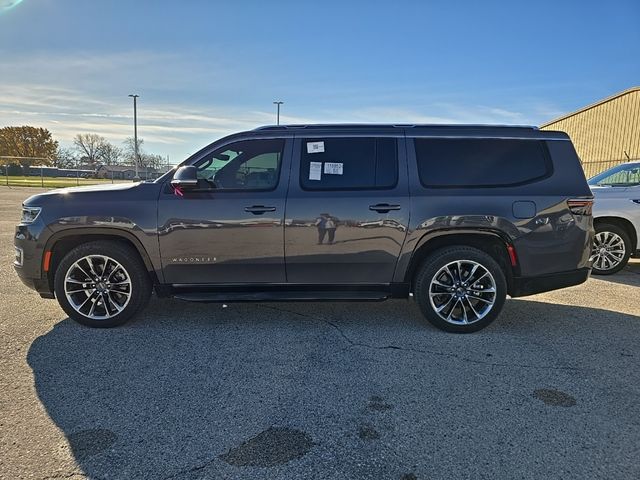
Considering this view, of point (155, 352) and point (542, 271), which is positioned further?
point (542, 271)

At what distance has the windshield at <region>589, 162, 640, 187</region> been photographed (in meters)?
7.54

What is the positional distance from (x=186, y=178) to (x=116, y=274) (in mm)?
1250

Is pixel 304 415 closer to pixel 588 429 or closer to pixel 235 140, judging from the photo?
pixel 588 429

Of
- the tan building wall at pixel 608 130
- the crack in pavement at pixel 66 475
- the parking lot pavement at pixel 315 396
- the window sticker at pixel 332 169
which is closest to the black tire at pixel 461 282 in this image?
the parking lot pavement at pixel 315 396

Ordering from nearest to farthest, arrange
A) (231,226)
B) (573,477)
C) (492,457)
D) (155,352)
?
(573,477) < (492,457) < (155,352) < (231,226)

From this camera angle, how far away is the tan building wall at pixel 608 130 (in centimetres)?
1959

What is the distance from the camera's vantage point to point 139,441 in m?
2.64

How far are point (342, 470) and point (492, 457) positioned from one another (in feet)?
2.81

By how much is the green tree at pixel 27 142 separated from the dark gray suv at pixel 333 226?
7975cm

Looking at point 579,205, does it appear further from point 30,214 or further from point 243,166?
point 30,214

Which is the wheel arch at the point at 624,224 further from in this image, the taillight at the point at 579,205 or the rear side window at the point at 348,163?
the rear side window at the point at 348,163

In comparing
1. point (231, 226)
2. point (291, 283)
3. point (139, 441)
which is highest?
point (231, 226)

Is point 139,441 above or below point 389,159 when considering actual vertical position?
below

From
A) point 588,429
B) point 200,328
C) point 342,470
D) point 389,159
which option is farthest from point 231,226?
point 588,429
